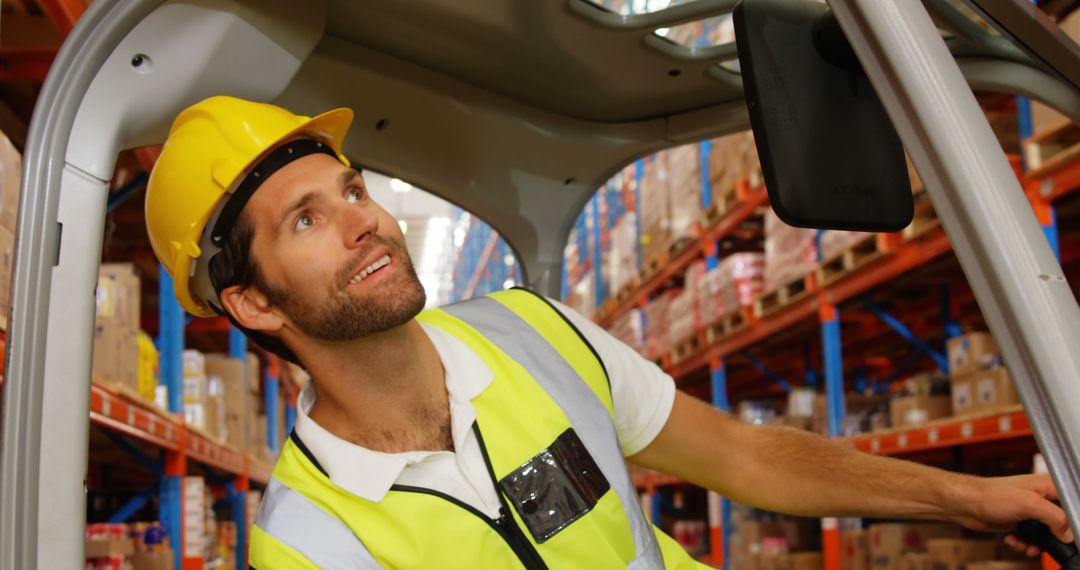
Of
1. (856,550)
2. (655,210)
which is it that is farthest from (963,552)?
(655,210)

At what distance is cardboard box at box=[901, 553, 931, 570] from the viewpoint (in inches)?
207

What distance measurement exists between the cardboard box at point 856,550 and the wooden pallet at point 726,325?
71.5 inches

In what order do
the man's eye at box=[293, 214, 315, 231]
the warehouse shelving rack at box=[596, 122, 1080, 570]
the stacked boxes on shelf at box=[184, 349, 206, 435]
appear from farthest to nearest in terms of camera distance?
1. the stacked boxes on shelf at box=[184, 349, 206, 435]
2. the warehouse shelving rack at box=[596, 122, 1080, 570]
3. the man's eye at box=[293, 214, 315, 231]

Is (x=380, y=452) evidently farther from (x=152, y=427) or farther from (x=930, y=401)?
(x=930, y=401)

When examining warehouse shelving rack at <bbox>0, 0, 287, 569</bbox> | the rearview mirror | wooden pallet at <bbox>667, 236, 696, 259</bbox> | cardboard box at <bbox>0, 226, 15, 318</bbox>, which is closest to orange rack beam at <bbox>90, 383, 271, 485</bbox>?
warehouse shelving rack at <bbox>0, 0, 287, 569</bbox>

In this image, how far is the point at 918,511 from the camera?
1837mm

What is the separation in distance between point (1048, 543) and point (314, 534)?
3.59 feet

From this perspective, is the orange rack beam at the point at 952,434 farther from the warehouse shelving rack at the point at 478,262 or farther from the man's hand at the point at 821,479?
the warehouse shelving rack at the point at 478,262

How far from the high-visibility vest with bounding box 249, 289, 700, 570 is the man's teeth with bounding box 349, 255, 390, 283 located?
30 cm

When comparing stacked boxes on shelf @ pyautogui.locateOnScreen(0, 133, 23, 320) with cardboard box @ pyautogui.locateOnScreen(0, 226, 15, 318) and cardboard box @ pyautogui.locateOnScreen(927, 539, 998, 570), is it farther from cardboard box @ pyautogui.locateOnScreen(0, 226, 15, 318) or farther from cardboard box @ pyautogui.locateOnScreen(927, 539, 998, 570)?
cardboard box @ pyautogui.locateOnScreen(927, 539, 998, 570)

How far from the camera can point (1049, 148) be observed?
436 centimetres

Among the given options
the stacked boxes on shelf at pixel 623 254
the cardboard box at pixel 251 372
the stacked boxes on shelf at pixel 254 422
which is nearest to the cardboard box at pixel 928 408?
the stacked boxes on shelf at pixel 254 422

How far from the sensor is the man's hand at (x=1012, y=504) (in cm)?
161

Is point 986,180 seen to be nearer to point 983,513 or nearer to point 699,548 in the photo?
point 983,513
